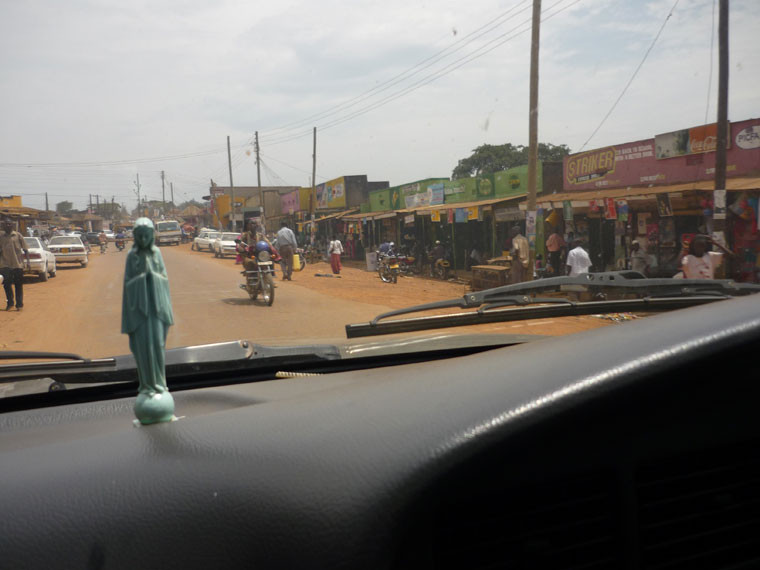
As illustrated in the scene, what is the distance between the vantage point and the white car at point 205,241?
16.6 metres

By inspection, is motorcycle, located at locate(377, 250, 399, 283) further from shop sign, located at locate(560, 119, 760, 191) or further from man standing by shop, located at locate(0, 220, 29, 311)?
man standing by shop, located at locate(0, 220, 29, 311)

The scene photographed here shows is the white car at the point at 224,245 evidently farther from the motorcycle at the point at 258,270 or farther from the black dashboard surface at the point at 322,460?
the black dashboard surface at the point at 322,460

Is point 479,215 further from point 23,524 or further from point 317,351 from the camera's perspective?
point 23,524

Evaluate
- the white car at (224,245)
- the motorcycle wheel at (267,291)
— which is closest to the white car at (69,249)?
the motorcycle wheel at (267,291)

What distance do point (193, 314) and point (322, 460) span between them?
20.8ft

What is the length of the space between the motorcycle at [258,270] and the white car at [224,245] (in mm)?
5396

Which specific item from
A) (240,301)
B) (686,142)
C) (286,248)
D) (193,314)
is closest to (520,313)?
(193,314)

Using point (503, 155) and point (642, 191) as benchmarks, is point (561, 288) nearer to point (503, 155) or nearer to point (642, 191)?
point (642, 191)

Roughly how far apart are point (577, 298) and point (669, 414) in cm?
226

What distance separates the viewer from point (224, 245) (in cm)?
1723

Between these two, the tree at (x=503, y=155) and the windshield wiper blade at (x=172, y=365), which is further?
the tree at (x=503, y=155)

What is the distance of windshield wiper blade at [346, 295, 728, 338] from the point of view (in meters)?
3.41

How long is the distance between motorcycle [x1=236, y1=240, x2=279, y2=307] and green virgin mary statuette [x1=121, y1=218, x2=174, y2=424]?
8.00 meters

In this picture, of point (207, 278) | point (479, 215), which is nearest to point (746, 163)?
point (479, 215)
